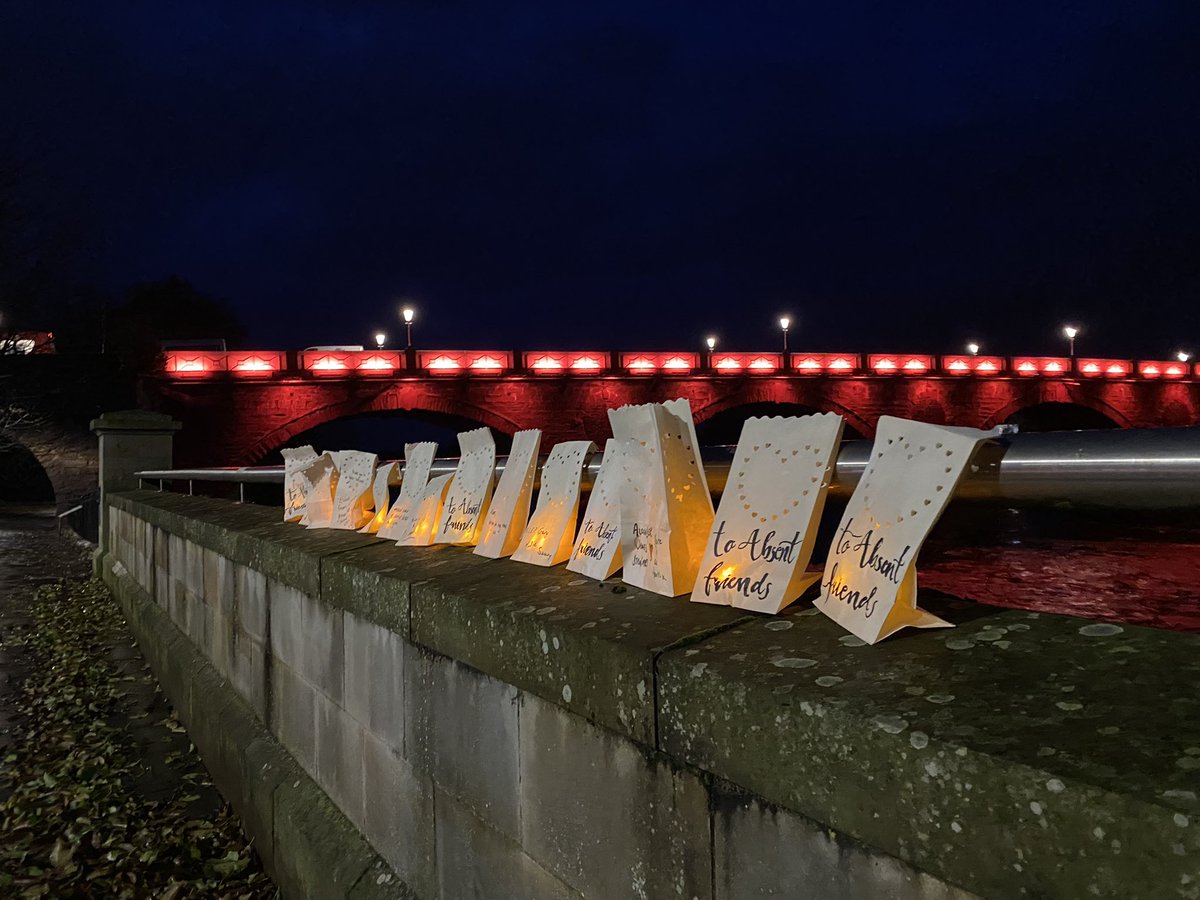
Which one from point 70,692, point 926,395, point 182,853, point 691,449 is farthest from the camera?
point 926,395

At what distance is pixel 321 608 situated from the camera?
3320mm

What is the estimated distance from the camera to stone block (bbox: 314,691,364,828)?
3023 mm

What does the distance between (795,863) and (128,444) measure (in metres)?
13.2

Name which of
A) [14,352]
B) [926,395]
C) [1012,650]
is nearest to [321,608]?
[1012,650]

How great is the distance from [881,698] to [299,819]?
2.95m

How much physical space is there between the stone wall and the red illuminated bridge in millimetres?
32252

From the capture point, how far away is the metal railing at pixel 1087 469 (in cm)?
145

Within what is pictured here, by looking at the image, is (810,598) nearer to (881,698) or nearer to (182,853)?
(881,698)

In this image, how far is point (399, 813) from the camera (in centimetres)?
267

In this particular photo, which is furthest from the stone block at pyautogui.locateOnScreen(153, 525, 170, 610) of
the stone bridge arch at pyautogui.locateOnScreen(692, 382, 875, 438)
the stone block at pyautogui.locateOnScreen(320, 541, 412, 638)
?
the stone bridge arch at pyautogui.locateOnScreen(692, 382, 875, 438)

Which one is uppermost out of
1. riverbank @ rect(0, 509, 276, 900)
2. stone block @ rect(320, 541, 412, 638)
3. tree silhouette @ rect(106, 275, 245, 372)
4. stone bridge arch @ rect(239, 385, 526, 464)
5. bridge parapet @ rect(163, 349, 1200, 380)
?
tree silhouette @ rect(106, 275, 245, 372)

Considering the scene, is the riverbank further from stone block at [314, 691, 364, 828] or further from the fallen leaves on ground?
stone block at [314, 691, 364, 828]

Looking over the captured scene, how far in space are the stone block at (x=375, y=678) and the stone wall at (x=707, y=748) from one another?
0.6 inches

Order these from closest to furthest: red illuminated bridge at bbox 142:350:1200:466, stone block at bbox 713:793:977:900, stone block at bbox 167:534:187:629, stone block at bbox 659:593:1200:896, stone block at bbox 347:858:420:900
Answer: stone block at bbox 659:593:1200:896 → stone block at bbox 713:793:977:900 → stone block at bbox 347:858:420:900 → stone block at bbox 167:534:187:629 → red illuminated bridge at bbox 142:350:1200:466
